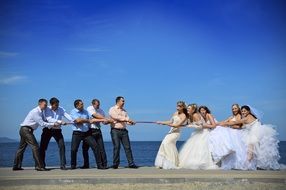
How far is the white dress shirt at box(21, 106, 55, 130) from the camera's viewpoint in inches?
486

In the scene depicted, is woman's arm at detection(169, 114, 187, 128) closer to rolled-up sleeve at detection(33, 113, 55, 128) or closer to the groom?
the groom

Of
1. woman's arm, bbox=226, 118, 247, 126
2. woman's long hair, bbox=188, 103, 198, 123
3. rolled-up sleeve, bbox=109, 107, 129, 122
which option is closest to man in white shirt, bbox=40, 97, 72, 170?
rolled-up sleeve, bbox=109, 107, 129, 122

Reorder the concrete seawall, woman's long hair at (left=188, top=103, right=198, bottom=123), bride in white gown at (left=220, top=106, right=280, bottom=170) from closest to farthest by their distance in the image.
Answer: the concrete seawall
bride in white gown at (left=220, top=106, right=280, bottom=170)
woman's long hair at (left=188, top=103, right=198, bottom=123)

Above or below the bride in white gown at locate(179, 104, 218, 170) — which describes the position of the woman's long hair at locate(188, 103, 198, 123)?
above

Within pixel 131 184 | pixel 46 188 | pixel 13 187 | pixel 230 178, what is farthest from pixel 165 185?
pixel 13 187

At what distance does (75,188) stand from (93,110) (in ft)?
11.8

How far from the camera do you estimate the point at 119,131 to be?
13.1 metres

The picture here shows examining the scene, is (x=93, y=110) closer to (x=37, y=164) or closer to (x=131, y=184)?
(x=37, y=164)

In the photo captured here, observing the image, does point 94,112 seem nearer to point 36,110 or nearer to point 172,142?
point 36,110

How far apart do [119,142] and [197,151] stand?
86.8 inches

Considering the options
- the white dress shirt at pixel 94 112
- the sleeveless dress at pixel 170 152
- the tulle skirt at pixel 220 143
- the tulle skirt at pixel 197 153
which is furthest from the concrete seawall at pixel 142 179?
the white dress shirt at pixel 94 112

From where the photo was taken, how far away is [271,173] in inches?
448

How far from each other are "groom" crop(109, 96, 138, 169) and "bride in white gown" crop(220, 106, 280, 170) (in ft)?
10.5

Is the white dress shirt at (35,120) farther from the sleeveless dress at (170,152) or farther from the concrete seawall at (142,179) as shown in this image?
the sleeveless dress at (170,152)
